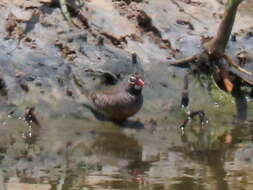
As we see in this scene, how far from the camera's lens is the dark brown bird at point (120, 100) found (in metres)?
8.73

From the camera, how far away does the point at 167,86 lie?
9.47 metres

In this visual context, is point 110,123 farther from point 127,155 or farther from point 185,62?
point 185,62

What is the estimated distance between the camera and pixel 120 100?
28.8ft

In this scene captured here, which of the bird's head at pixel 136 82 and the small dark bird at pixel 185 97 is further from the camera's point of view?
the small dark bird at pixel 185 97

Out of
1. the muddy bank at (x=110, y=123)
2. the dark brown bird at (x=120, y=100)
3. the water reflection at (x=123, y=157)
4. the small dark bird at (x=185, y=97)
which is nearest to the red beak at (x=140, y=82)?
the dark brown bird at (x=120, y=100)

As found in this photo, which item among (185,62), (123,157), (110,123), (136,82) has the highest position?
(185,62)

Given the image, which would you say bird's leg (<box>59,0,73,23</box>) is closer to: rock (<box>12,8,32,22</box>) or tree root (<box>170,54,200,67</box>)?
rock (<box>12,8,32,22</box>)

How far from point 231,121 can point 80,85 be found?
5.32 feet

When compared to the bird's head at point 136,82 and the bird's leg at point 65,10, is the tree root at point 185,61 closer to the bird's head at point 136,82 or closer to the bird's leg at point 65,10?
the bird's head at point 136,82

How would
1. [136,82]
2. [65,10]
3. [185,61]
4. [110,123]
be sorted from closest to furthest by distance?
[110,123] < [136,82] < [65,10] < [185,61]

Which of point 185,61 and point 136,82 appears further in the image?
point 185,61

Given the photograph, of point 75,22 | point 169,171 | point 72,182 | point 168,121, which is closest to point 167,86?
point 168,121

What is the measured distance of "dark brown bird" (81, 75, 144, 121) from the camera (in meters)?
8.73

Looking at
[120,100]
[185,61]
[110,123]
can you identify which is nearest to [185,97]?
[185,61]
